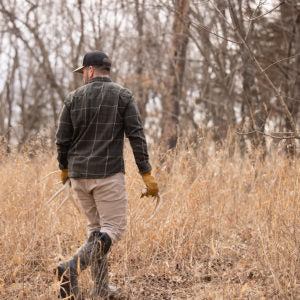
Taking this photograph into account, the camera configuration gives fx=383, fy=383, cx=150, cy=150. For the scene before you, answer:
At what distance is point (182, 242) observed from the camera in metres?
3.83

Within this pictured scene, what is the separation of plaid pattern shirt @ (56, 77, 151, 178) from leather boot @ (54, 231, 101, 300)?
0.48m

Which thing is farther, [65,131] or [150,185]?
[65,131]

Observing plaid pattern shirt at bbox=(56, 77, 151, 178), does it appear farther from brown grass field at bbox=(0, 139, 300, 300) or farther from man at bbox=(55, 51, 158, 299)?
brown grass field at bbox=(0, 139, 300, 300)

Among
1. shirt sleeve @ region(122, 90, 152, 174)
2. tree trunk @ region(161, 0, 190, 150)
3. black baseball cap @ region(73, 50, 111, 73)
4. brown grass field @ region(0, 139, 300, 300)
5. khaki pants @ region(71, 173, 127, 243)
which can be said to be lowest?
brown grass field @ region(0, 139, 300, 300)

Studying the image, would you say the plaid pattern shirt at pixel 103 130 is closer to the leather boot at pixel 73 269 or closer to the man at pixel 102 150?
the man at pixel 102 150

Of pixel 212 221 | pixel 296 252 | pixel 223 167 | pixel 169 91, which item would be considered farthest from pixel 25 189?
pixel 169 91

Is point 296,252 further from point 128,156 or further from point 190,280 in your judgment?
point 128,156

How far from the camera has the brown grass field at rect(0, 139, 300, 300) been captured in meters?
2.95

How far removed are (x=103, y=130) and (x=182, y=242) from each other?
1.66 m

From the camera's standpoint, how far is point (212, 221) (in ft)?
13.4

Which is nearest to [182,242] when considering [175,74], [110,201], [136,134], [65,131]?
[110,201]

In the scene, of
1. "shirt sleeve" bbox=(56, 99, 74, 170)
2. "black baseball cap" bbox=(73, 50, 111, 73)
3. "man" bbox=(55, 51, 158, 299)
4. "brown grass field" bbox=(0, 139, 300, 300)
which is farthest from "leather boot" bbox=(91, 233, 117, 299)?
"black baseball cap" bbox=(73, 50, 111, 73)

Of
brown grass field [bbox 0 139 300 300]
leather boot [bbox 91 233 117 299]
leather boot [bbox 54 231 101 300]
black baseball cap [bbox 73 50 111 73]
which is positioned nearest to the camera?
leather boot [bbox 54 231 101 300]

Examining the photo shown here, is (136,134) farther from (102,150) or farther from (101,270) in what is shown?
(101,270)
